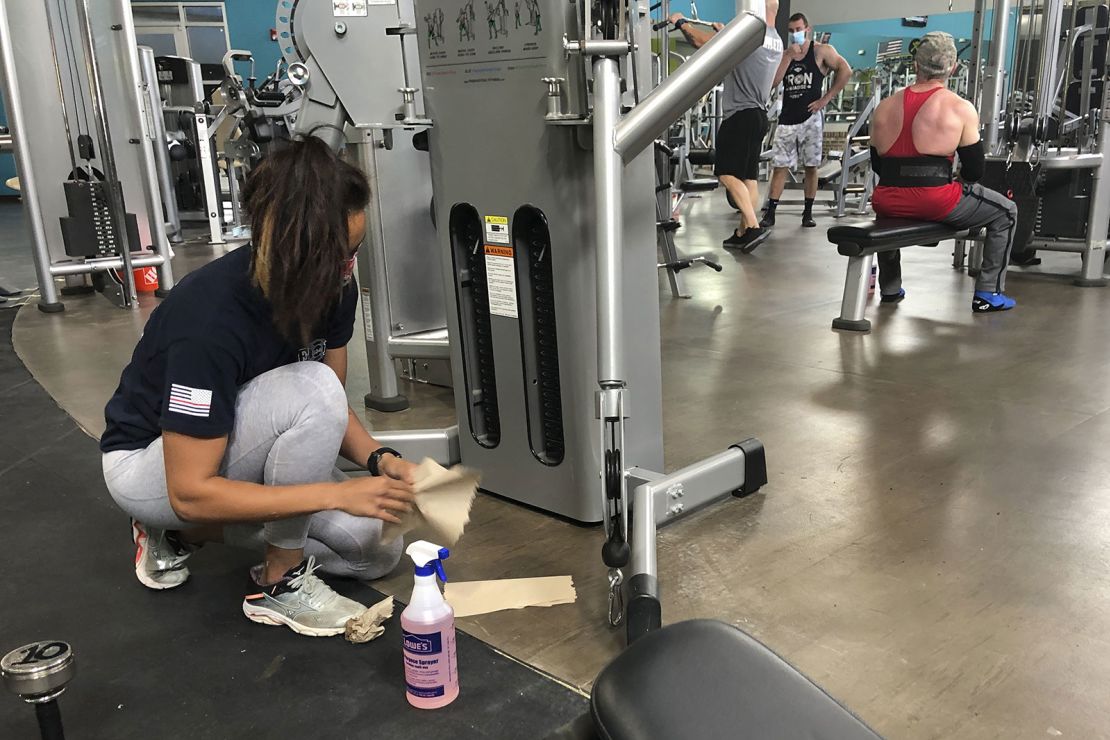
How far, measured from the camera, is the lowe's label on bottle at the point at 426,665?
1.39 meters

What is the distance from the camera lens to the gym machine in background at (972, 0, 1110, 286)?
4.55m

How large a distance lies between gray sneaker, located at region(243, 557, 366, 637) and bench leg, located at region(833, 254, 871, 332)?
2.83m

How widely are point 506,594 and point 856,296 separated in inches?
104

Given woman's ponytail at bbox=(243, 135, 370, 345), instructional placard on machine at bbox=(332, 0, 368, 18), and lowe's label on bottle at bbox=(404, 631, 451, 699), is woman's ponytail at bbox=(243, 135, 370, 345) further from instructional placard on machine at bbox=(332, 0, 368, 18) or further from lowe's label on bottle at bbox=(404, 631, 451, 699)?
instructional placard on machine at bbox=(332, 0, 368, 18)

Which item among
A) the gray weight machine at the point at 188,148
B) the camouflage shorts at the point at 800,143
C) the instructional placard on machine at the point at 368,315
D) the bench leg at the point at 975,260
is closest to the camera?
the instructional placard on machine at the point at 368,315

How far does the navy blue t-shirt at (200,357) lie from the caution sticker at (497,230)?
1.89ft

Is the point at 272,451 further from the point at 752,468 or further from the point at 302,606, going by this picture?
the point at 752,468

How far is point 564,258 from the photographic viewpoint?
1.92m

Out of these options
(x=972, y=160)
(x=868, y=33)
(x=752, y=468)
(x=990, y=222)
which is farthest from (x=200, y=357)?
(x=868, y=33)

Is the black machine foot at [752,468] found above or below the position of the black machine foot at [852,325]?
above

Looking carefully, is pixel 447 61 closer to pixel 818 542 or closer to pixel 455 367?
pixel 455 367

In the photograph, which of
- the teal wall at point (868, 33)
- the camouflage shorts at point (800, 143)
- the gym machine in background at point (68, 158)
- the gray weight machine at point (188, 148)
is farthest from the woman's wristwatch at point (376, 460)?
the teal wall at point (868, 33)

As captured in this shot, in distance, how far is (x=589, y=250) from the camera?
6.26 feet

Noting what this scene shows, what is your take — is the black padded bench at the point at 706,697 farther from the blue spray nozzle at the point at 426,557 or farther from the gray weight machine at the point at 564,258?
the gray weight machine at the point at 564,258
